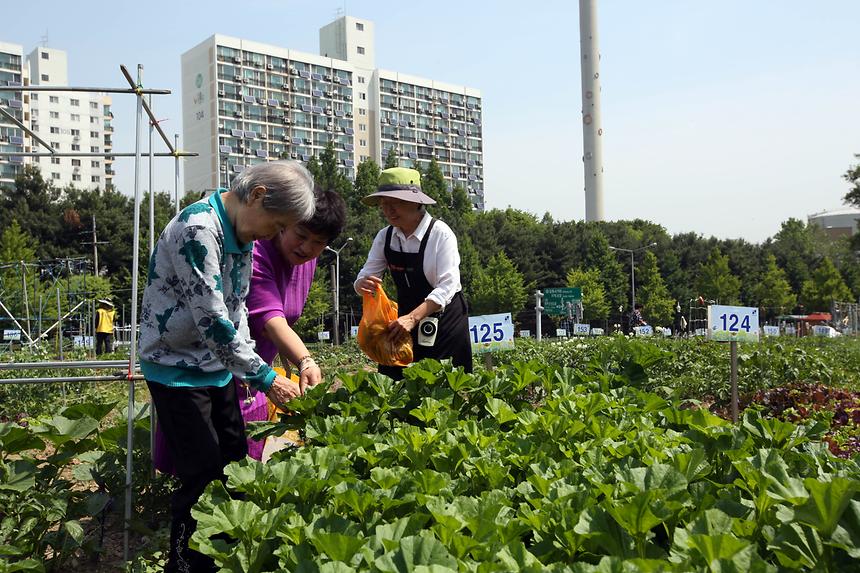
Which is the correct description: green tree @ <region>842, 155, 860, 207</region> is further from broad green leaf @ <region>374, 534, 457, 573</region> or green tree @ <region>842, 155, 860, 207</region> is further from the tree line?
broad green leaf @ <region>374, 534, 457, 573</region>

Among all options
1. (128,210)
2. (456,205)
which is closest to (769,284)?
(456,205)

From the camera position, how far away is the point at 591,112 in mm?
74875

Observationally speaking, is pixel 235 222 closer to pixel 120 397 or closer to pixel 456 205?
pixel 120 397

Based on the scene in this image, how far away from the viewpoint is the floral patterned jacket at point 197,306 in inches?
103

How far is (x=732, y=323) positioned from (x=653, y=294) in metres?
57.2

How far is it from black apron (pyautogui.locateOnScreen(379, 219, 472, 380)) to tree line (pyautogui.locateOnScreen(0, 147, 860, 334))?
1495 inches

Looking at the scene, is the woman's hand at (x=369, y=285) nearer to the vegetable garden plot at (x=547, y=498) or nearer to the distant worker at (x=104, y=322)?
the vegetable garden plot at (x=547, y=498)

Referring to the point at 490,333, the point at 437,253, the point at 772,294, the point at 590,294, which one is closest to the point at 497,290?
the point at 590,294

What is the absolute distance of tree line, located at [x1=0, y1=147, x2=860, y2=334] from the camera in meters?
46.2

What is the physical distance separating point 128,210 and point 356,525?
53186 mm

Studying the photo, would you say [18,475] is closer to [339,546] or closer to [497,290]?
[339,546]

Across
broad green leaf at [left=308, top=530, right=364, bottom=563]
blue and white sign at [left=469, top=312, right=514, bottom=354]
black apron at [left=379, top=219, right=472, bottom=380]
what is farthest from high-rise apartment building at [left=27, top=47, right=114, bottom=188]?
broad green leaf at [left=308, top=530, right=364, bottom=563]

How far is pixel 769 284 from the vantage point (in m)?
66.6

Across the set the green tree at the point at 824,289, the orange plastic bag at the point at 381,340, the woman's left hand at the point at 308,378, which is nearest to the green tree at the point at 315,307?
the orange plastic bag at the point at 381,340
